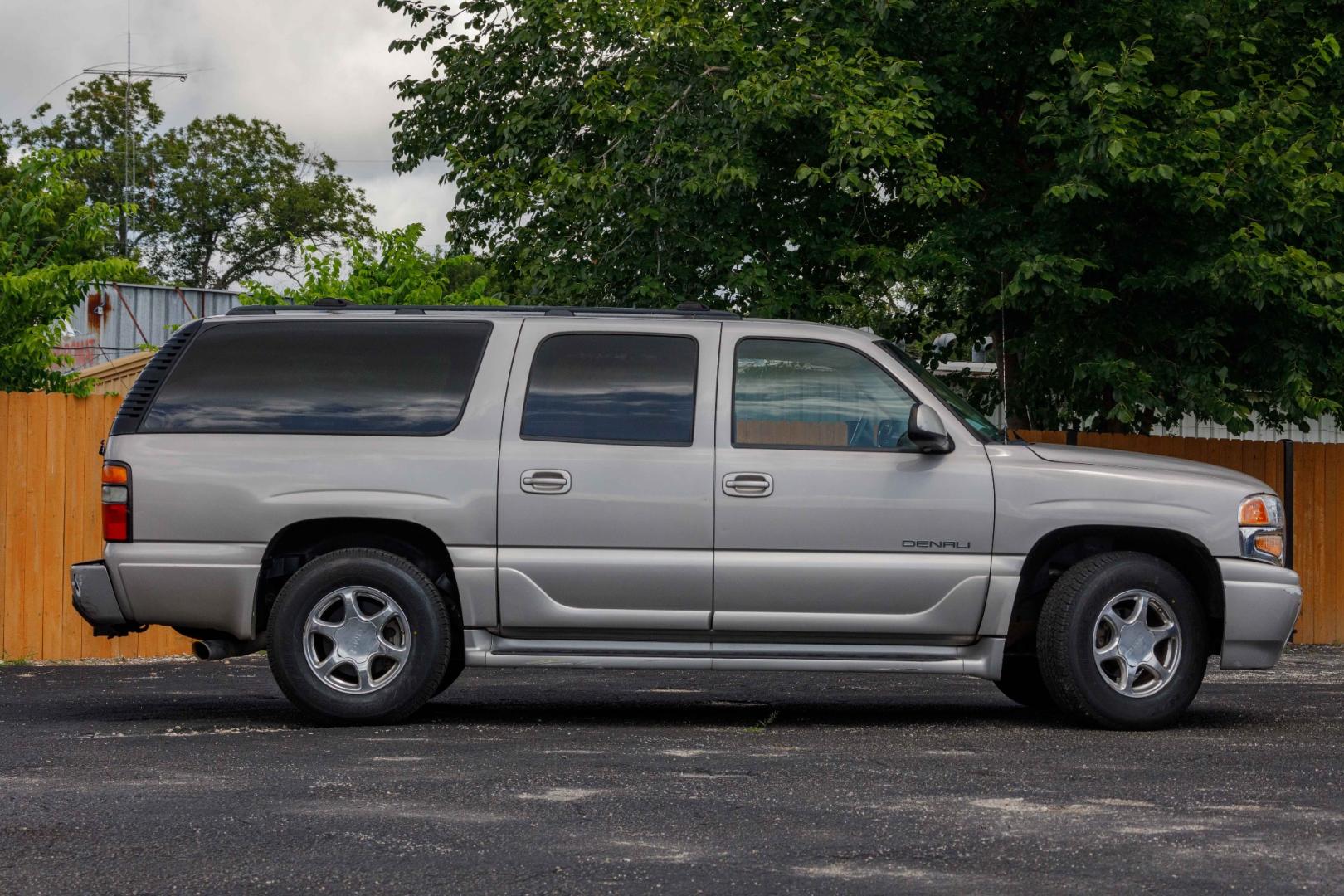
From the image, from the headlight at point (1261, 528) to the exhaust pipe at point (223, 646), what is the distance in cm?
468

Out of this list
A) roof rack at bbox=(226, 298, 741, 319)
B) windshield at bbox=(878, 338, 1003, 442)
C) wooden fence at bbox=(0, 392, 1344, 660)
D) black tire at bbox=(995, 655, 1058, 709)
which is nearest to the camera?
windshield at bbox=(878, 338, 1003, 442)

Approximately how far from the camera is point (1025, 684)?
353 inches

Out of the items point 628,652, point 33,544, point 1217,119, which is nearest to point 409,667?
point 628,652

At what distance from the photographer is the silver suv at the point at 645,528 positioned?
7.73m

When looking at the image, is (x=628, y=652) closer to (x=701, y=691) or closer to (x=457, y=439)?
(x=457, y=439)

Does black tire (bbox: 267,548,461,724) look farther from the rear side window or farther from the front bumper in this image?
the front bumper

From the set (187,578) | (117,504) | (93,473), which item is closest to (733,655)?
(187,578)

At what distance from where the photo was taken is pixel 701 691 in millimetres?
10156

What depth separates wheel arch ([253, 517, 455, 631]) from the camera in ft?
26.0

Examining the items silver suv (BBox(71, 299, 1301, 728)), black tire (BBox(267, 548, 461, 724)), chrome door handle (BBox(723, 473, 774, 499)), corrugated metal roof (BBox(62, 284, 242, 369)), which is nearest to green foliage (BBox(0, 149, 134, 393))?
silver suv (BBox(71, 299, 1301, 728))

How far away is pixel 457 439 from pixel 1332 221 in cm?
887

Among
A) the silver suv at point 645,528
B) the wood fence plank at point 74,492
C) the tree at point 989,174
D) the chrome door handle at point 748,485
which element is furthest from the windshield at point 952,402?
the wood fence plank at point 74,492

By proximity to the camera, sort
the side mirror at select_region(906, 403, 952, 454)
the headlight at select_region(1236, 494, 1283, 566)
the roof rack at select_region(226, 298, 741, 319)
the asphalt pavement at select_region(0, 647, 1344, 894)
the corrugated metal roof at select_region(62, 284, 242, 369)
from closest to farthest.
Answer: the asphalt pavement at select_region(0, 647, 1344, 894), the side mirror at select_region(906, 403, 952, 454), the headlight at select_region(1236, 494, 1283, 566), the roof rack at select_region(226, 298, 741, 319), the corrugated metal roof at select_region(62, 284, 242, 369)

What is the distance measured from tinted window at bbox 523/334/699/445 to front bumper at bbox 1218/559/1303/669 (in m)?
2.64
